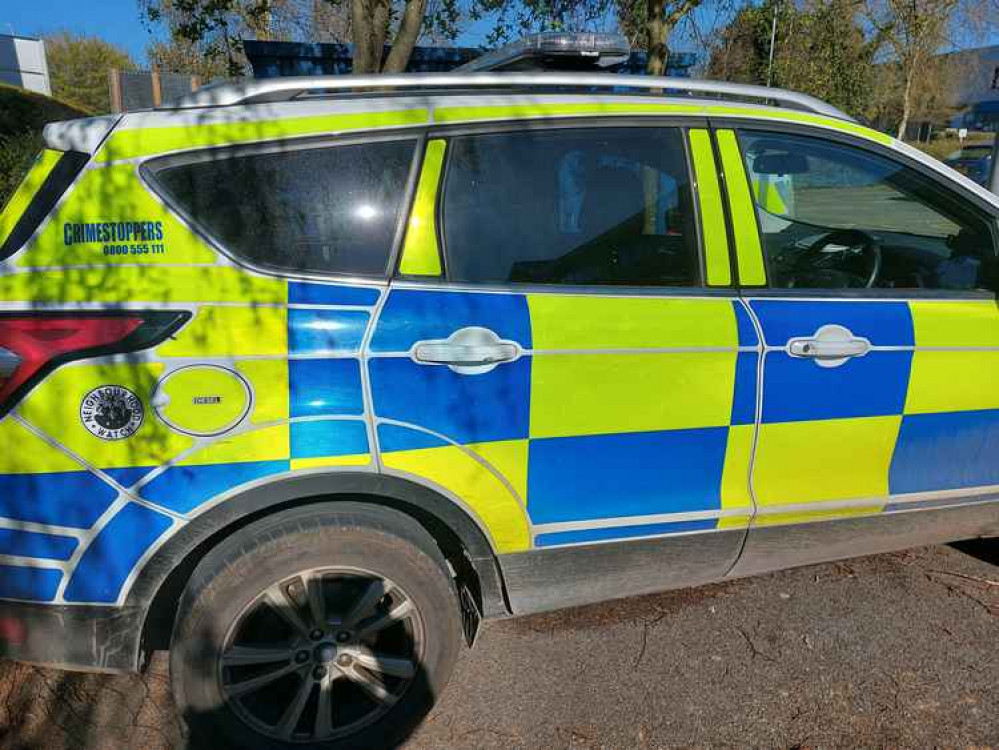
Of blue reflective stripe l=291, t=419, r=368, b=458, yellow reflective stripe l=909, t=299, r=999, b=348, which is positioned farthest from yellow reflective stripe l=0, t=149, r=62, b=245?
yellow reflective stripe l=909, t=299, r=999, b=348

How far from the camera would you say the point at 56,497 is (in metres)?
1.74

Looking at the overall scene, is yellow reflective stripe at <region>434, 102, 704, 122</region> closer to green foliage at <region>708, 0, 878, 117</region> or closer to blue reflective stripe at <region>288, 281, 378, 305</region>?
blue reflective stripe at <region>288, 281, 378, 305</region>

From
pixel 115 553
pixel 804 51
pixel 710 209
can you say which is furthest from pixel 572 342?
pixel 804 51

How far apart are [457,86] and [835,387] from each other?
1389 millimetres

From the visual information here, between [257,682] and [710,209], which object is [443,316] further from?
[257,682]

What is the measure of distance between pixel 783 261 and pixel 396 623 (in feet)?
5.22

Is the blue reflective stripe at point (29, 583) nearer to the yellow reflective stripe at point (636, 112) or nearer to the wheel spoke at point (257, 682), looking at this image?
the wheel spoke at point (257, 682)

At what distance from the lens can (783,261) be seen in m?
2.38

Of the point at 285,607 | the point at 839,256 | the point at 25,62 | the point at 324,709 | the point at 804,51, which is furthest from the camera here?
the point at 25,62

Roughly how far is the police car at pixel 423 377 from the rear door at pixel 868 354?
0.5 inches

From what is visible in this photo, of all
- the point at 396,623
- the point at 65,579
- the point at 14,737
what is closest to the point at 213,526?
the point at 65,579

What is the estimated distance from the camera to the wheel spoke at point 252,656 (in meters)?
1.93

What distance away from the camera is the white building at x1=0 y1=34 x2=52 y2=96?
31.7 meters

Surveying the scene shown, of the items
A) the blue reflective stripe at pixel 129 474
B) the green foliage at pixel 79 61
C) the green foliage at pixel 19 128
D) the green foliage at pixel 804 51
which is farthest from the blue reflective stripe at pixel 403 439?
the green foliage at pixel 79 61
